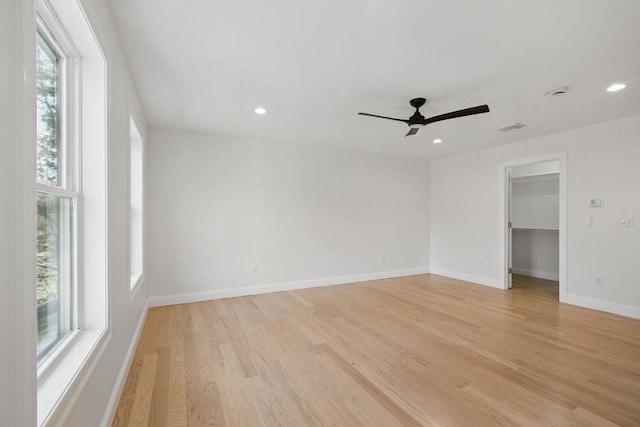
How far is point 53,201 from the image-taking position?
54.0 inches

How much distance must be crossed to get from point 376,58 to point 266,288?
3.63 meters

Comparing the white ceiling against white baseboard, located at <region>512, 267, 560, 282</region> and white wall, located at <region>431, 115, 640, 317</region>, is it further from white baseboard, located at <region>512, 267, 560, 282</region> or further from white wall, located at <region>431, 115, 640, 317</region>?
white baseboard, located at <region>512, 267, 560, 282</region>

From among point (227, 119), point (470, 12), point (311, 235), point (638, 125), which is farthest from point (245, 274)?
point (638, 125)

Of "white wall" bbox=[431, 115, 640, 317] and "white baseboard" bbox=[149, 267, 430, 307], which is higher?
"white wall" bbox=[431, 115, 640, 317]

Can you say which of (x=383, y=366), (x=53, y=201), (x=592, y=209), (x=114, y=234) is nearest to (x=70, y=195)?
(x=53, y=201)

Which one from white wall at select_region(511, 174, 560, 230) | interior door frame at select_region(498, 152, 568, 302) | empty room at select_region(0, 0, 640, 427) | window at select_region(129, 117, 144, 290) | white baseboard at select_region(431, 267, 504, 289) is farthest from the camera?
white wall at select_region(511, 174, 560, 230)

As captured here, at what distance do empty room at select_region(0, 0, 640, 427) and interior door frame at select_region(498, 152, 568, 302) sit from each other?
29 mm

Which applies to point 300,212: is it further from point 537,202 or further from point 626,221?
point 537,202

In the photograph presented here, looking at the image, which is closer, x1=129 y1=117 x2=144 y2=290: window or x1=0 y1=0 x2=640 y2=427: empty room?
x1=0 y1=0 x2=640 y2=427: empty room

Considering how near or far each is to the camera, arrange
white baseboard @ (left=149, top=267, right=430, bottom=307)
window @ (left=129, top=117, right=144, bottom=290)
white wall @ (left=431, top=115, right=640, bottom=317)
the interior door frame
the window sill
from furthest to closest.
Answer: the interior door frame < white baseboard @ (left=149, top=267, right=430, bottom=307) < white wall @ (left=431, top=115, right=640, bottom=317) < window @ (left=129, top=117, right=144, bottom=290) < the window sill

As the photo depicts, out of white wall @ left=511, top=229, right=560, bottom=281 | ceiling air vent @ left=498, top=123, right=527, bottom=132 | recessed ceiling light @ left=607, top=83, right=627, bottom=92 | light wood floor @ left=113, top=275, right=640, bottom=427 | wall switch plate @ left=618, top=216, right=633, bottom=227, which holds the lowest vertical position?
light wood floor @ left=113, top=275, right=640, bottom=427

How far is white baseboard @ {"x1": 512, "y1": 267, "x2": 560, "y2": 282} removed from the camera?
5629 millimetres

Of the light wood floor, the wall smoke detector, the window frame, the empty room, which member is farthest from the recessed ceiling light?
the window frame

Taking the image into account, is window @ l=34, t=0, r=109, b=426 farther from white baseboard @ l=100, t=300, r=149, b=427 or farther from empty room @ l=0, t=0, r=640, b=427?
white baseboard @ l=100, t=300, r=149, b=427
